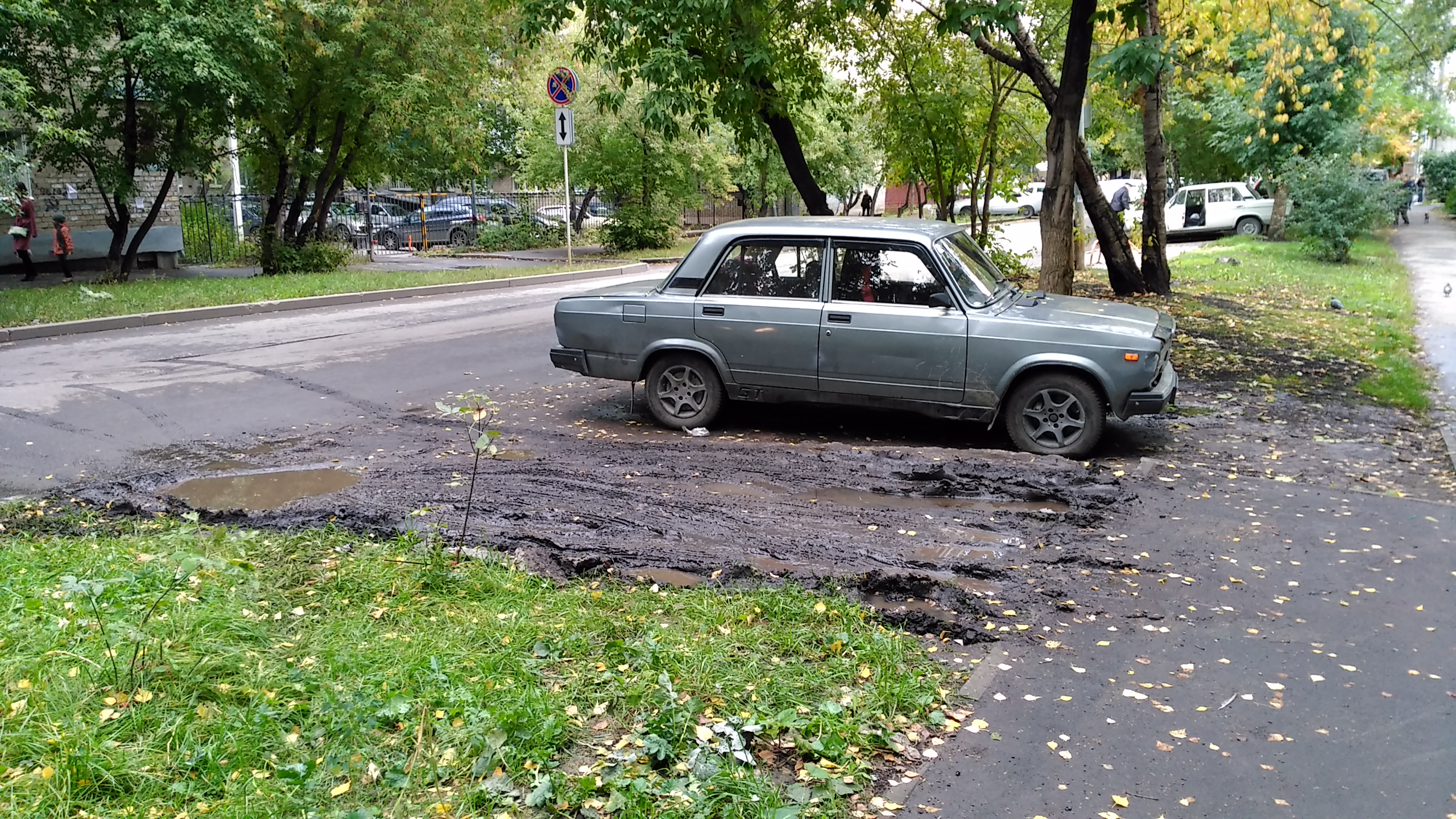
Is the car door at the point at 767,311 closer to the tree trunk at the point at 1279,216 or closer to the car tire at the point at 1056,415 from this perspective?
the car tire at the point at 1056,415

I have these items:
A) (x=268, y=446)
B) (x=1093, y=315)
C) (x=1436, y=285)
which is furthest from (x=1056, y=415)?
(x=1436, y=285)

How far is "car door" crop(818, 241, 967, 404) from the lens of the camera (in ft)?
25.6

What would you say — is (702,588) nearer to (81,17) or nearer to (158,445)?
(158,445)

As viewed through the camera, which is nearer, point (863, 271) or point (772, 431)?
point (863, 271)

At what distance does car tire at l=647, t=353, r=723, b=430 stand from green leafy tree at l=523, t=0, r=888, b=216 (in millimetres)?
4503

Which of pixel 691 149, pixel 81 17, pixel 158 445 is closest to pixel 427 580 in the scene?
pixel 158 445

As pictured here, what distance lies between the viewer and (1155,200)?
1669 centimetres

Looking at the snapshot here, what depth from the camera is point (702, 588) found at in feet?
17.0

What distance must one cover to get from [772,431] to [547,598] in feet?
12.8

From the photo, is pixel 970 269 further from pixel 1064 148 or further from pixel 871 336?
pixel 1064 148

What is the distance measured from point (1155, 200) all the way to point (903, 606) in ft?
44.6

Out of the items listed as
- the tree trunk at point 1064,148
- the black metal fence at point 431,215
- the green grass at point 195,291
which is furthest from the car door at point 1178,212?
the tree trunk at point 1064,148

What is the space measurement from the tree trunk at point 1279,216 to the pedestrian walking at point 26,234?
2979 centimetres

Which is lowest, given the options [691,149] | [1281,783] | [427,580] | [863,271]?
[1281,783]
